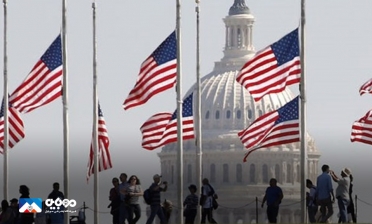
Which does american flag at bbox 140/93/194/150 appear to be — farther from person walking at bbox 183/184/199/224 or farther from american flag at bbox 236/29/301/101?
american flag at bbox 236/29/301/101

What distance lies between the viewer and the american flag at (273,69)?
242 ft

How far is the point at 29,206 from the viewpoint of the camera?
6681 cm

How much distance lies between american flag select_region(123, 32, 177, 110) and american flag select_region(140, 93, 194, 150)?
6020 millimetres

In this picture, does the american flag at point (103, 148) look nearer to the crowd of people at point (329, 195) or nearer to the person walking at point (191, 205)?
the person walking at point (191, 205)

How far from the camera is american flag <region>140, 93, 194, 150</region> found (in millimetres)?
83812

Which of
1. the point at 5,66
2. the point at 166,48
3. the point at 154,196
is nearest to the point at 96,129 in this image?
the point at 5,66

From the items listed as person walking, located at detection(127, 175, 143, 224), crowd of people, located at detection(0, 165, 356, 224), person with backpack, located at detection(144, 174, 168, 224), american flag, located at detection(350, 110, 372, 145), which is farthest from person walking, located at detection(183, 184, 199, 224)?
american flag, located at detection(350, 110, 372, 145)

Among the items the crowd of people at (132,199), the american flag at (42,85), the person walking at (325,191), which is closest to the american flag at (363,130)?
the crowd of people at (132,199)

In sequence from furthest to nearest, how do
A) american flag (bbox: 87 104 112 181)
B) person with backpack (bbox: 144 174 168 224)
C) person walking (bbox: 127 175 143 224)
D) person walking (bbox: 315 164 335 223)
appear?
american flag (bbox: 87 104 112 181) → person with backpack (bbox: 144 174 168 224) → person walking (bbox: 315 164 335 223) → person walking (bbox: 127 175 143 224)

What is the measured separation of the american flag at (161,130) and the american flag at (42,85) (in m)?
7.71

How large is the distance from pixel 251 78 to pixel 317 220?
557 cm

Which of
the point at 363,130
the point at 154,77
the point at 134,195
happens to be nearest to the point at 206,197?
the point at 154,77

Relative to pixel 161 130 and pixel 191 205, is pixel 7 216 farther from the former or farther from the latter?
pixel 161 130

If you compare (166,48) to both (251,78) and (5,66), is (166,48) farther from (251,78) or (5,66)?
(5,66)
